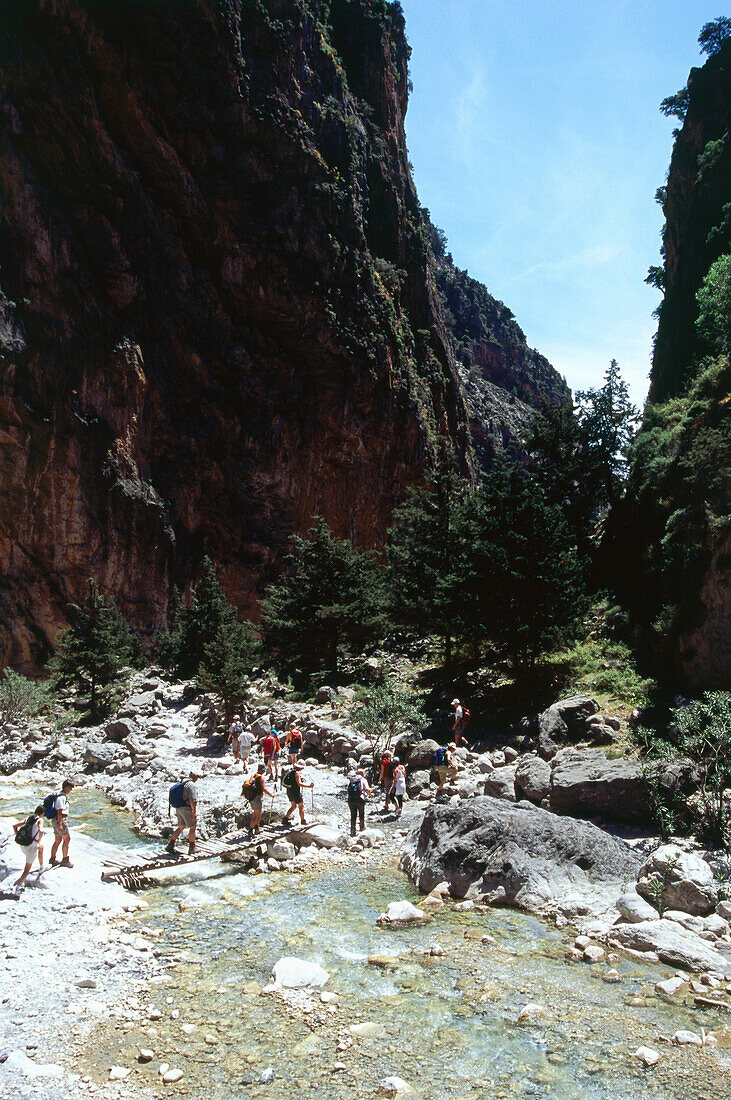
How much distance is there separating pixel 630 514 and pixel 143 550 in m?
30.8

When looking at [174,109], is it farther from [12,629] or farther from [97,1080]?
[97,1080]

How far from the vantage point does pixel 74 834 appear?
1218cm

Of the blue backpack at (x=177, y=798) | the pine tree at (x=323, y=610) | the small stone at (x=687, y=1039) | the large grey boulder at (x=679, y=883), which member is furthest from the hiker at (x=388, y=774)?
the pine tree at (x=323, y=610)

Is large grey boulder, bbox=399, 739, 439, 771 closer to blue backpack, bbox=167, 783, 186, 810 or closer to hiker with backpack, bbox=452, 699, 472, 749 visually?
hiker with backpack, bbox=452, 699, 472, 749

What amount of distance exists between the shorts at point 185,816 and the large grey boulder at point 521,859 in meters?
3.90

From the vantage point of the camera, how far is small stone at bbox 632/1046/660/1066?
18.6 feet

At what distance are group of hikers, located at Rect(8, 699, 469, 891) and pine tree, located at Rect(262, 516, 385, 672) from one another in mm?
7514

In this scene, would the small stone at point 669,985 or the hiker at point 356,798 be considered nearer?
the small stone at point 669,985

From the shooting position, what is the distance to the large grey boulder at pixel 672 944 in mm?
7340

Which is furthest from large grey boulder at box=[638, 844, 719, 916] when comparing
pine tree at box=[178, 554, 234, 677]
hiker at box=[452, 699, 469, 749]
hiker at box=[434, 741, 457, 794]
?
pine tree at box=[178, 554, 234, 677]

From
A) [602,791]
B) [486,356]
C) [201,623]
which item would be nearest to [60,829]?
[602,791]

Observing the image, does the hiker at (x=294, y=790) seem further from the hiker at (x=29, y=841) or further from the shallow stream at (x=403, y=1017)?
the hiker at (x=29, y=841)

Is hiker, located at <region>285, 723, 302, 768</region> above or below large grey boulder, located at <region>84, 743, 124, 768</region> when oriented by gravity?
above

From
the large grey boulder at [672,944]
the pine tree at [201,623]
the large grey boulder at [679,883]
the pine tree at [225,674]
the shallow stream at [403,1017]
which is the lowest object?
the shallow stream at [403,1017]
